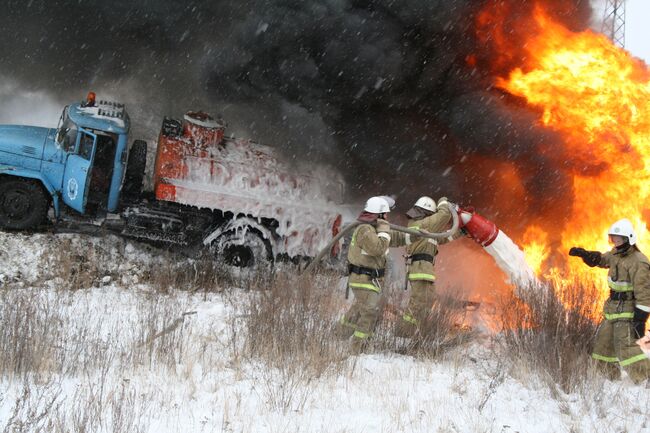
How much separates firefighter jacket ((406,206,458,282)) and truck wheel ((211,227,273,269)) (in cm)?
364

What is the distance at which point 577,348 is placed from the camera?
19.2 ft

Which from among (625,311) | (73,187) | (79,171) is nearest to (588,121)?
(625,311)

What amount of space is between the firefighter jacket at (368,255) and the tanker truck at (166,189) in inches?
156

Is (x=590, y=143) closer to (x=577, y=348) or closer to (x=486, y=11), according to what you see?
(x=486, y=11)

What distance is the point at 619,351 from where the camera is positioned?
5492mm

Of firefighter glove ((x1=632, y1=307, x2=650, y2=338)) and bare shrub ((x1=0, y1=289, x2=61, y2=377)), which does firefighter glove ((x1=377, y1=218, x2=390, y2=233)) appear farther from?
bare shrub ((x1=0, y1=289, x2=61, y2=377))

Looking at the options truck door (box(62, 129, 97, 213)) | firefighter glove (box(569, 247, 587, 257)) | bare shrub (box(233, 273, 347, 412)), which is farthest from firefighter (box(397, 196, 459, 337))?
truck door (box(62, 129, 97, 213))

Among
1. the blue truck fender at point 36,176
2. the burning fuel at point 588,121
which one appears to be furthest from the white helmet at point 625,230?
the blue truck fender at point 36,176

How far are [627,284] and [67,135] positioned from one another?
28.8 ft

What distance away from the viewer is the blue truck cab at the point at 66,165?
9.37 metres

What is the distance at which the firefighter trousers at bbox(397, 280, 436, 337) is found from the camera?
243 inches

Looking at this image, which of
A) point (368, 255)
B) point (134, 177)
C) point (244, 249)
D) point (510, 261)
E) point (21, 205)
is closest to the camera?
point (368, 255)

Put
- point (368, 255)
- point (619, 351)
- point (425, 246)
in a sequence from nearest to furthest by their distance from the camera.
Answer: point (619, 351) → point (368, 255) → point (425, 246)

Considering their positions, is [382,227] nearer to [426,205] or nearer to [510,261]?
[426,205]
